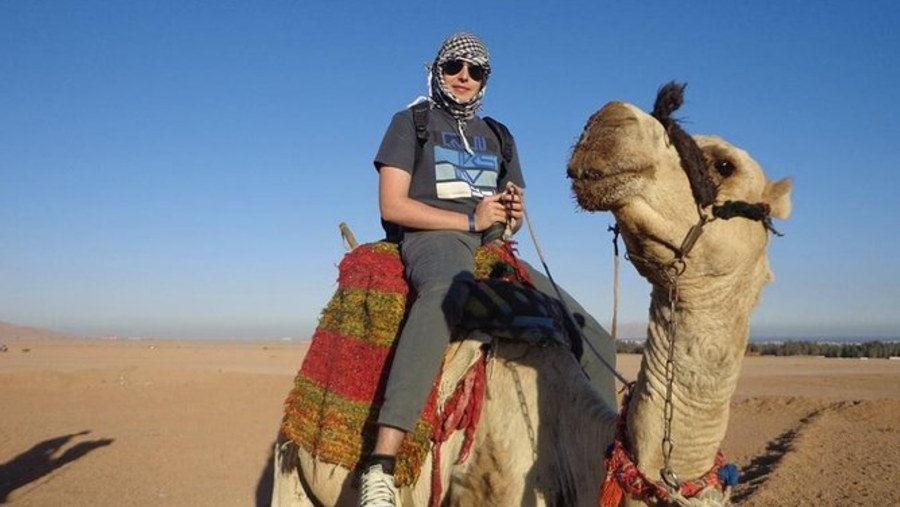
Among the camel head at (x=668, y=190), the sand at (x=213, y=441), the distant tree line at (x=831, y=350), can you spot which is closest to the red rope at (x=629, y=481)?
the camel head at (x=668, y=190)

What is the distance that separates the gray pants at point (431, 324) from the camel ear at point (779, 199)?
161cm

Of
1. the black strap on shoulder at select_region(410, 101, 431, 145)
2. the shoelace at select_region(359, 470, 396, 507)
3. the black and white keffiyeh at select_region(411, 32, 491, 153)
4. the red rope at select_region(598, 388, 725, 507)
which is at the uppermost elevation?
the black and white keffiyeh at select_region(411, 32, 491, 153)

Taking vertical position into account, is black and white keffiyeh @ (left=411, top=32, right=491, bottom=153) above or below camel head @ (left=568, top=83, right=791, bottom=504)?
above

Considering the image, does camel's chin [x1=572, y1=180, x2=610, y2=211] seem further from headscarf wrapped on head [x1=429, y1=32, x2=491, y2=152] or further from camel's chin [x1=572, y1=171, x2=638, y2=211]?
headscarf wrapped on head [x1=429, y1=32, x2=491, y2=152]


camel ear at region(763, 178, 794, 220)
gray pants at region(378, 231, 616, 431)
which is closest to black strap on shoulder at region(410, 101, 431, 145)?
gray pants at region(378, 231, 616, 431)

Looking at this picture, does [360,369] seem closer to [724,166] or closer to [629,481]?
[629,481]

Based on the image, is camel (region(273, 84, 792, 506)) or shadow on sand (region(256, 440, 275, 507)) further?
shadow on sand (region(256, 440, 275, 507))

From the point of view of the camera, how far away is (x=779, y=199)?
97.6 inches

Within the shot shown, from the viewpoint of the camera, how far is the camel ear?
2.47 m

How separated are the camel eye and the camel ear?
14cm

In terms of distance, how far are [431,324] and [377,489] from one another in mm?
733

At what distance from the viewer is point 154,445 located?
12195 mm

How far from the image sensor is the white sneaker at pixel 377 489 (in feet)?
11.2

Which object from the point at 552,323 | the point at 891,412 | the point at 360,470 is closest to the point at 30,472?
the point at 360,470
